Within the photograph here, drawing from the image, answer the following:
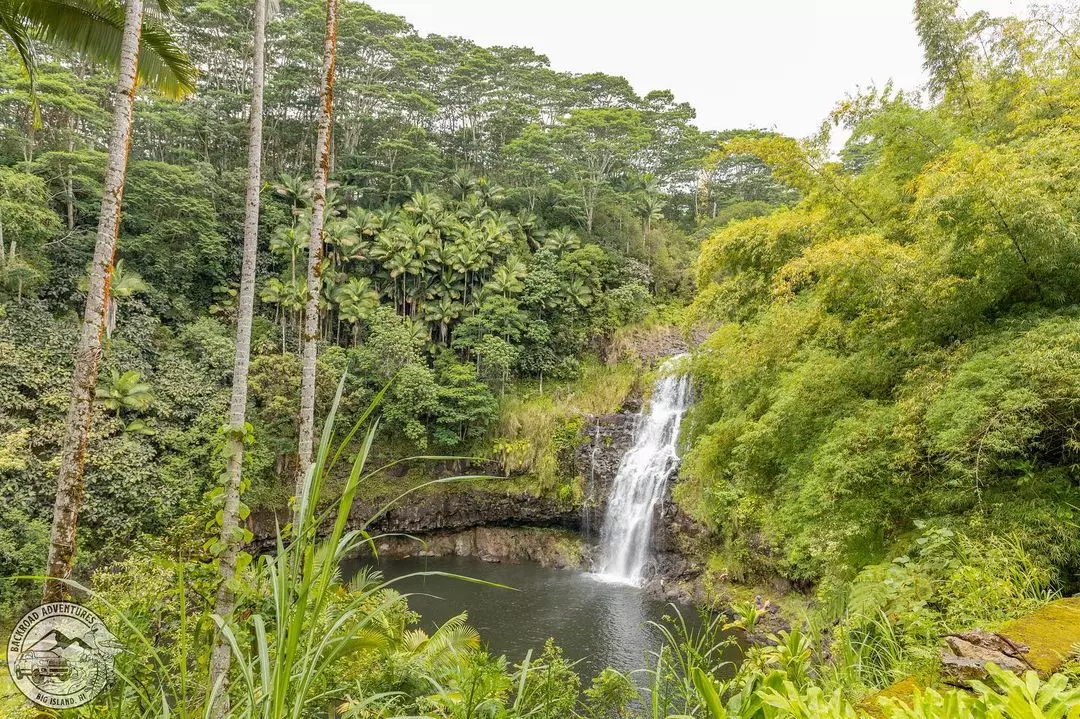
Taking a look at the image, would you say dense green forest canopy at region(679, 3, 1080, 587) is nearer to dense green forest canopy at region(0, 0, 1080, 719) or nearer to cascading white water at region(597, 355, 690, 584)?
dense green forest canopy at region(0, 0, 1080, 719)

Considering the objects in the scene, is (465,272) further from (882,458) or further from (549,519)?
(882,458)

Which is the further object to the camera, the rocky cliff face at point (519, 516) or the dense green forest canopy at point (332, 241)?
the rocky cliff face at point (519, 516)

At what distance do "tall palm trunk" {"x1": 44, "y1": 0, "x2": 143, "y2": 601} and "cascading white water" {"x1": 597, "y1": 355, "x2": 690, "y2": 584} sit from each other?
36.1 ft

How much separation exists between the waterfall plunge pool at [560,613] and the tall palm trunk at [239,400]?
431cm

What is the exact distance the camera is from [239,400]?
457 cm

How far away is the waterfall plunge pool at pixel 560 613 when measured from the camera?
9141 millimetres

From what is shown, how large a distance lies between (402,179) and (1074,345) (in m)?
20.6

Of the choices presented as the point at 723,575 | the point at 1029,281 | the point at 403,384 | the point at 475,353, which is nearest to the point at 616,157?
the point at 475,353

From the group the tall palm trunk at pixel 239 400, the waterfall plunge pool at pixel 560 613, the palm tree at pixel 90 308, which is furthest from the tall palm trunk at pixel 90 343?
the waterfall plunge pool at pixel 560 613

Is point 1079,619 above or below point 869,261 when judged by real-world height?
below

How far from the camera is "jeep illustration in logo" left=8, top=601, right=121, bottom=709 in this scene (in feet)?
6.20

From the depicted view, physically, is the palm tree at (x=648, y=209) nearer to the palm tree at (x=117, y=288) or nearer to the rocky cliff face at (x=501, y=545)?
the rocky cliff face at (x=501, y=545)

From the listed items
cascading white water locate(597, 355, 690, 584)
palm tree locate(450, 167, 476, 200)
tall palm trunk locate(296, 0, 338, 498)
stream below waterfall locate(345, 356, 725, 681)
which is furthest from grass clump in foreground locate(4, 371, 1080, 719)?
palm tree locate(450, 167, 476, 200)

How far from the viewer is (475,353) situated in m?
18.0
